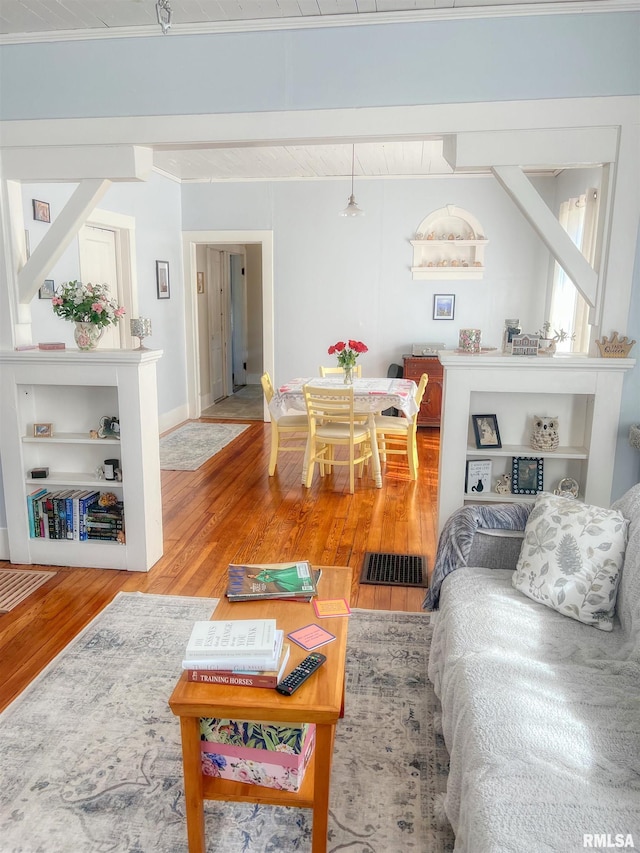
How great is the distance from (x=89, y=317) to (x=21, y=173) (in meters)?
0.82

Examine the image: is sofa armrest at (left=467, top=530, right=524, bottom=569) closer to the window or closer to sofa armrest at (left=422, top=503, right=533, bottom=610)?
sofa armrest at (left=422, top=503, right=533, bottom=610)

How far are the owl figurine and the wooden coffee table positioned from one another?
71.3 inches

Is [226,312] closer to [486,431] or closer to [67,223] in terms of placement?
[67,223]

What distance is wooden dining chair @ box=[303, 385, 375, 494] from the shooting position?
15.5ft

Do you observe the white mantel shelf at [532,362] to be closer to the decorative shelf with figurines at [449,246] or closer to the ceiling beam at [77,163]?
the ceiling beam at [77,163]

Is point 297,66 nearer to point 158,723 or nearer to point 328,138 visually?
point 328,138

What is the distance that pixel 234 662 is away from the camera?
65.3 inches

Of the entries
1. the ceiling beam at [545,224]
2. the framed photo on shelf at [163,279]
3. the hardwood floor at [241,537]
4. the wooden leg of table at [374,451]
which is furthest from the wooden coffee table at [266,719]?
the framed photo on shelf at [163,279]

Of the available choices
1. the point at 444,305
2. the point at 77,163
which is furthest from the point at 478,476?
the point at 444,305

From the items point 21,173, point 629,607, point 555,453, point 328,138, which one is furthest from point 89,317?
point 629,607

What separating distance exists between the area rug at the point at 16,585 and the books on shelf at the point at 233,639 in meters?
1.81

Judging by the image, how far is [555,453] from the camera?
3156 millimetres

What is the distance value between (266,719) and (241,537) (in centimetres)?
244

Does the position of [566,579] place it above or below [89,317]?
below
